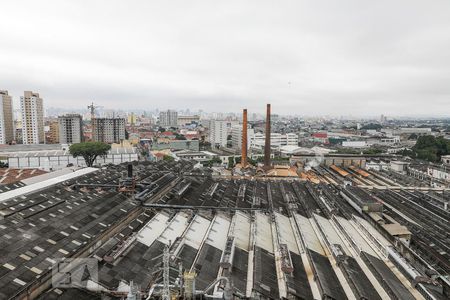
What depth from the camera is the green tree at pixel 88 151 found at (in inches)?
2472

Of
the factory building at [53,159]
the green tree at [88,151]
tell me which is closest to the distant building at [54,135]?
the factory building at [53,159]

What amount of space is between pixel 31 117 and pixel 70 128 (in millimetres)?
11326

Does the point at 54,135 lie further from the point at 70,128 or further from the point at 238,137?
the point at 238,137

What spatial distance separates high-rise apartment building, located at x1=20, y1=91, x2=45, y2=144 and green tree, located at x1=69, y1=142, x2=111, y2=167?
4521 centimetres

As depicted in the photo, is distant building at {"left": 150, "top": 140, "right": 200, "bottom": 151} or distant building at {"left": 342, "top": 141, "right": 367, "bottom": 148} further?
distant building at {"left": 342, "top": 141, "right": 367, "bottom": 148}

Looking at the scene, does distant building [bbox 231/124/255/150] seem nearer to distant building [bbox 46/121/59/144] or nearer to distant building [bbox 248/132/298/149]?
distant building [bbox 248/132/298/149]

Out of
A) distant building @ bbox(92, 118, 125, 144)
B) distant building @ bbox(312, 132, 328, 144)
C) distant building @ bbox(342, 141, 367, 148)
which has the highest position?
distant building @ bbox(92, 118, 125, 144)

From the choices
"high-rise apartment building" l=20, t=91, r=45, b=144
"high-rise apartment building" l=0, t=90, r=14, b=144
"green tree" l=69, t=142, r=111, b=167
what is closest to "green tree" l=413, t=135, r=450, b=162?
"green tree" l=69, t=142, r=111, b=167

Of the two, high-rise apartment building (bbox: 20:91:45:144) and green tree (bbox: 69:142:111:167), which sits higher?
high-rise apartment building (bbox: 20:91:45:144)

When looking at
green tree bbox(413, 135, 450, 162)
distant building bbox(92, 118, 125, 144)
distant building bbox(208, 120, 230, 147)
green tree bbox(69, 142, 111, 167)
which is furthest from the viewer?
distant building bbox(208, 120, 230, 147)

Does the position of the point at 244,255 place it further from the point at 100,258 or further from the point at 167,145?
the point at 167,145

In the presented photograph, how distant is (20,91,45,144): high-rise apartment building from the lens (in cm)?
9619

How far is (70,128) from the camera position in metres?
103

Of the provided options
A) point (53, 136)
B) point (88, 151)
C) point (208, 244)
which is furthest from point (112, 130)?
point (208, 244)
